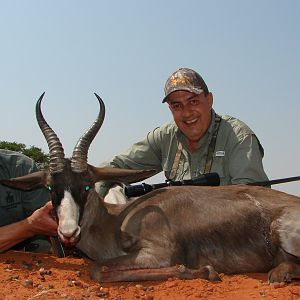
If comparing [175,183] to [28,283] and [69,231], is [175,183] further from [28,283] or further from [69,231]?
[28,283]

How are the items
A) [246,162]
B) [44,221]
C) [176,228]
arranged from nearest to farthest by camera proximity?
[176,228] → [44,221] → [246,162]

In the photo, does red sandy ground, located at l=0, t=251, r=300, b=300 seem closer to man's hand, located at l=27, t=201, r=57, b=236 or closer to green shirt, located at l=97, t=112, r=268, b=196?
man's hand, located at l=27, t=201, r=57, b=236

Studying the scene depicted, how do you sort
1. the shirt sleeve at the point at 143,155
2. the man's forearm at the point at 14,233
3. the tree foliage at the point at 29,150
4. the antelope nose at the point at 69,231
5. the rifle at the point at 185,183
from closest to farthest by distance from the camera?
1. the antelope nose at the point at 69,231
2. the man's forearm at the point at 14,233
3. the rifle at the point at 185,183
4. the shirt sleeve at the point at 143,155
5. the tree foliage at the point at 29,150

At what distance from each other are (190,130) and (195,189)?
85.4 inches

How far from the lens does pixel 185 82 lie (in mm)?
8320

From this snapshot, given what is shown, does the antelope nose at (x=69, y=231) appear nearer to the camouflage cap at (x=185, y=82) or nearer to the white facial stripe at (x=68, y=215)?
the white facial stripe at (x=68, y=215)

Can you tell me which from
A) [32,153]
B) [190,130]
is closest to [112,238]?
[190,130]

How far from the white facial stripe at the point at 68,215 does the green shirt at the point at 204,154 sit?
2435 mm

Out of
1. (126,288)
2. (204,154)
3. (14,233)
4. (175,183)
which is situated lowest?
(126,288)

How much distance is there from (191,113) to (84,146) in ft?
7.82

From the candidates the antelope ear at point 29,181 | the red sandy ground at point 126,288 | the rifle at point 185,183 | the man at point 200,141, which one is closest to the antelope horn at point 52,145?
the antelope ear at point 29,181

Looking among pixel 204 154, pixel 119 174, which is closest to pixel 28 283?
pixel 119 174

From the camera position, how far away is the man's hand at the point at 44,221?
6.20 meters

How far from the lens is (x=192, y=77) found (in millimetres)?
8375
